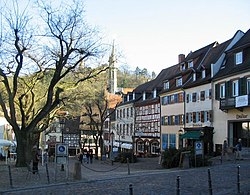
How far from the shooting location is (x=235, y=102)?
3731 cm

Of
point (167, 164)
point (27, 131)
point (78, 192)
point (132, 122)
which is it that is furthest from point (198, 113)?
point (78, 192)

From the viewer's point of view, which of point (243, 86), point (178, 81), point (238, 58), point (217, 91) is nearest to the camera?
point (243, 86)

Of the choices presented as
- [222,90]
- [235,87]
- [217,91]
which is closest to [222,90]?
[222,90]

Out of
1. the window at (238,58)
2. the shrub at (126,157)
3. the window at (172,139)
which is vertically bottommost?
the shrub at (126,157)

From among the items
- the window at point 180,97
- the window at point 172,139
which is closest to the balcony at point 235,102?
the window at point 180,97

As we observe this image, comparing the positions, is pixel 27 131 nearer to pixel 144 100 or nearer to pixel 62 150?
pixel 62 150

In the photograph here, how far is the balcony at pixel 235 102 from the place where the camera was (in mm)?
35737

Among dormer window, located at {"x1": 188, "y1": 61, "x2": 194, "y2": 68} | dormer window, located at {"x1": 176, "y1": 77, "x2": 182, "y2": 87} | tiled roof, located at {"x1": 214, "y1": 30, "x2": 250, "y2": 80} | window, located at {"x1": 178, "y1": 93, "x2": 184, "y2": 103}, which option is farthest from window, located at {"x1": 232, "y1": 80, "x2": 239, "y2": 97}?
dormer window, located at {"x1": 176, "y1": 77, "x2": 182, "y2": 87}

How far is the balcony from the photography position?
117ft

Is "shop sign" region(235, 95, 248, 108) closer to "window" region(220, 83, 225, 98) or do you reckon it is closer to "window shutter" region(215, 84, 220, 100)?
"window" region(220, 83, 225, 98)

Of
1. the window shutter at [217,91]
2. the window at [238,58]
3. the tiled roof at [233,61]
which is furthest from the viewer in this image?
the window shutter at [217,91]

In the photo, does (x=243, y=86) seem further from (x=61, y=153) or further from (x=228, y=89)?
(x=61, y=153)

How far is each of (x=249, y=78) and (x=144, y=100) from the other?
3146 centimetres

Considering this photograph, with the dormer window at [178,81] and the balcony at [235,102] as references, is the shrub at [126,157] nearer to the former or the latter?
the balcony at [235,102]
